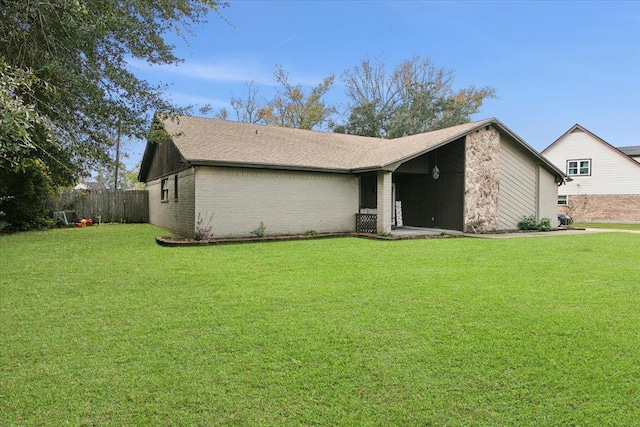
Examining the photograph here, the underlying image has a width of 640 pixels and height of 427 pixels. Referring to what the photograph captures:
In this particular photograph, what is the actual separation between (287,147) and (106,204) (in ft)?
36.6

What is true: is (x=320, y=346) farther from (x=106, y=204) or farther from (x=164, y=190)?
(x=106, y=204)

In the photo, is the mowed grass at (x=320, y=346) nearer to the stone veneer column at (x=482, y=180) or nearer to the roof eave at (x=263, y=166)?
the roof eave at (x=263, y=166)

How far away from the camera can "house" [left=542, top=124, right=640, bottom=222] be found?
1022 inches

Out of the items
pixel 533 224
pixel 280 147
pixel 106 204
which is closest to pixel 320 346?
pixel 280 147

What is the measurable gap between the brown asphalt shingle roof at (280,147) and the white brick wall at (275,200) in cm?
41

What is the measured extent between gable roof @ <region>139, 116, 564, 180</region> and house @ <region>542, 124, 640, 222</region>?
12717 millimetres

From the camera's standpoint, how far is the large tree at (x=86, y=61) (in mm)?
6680

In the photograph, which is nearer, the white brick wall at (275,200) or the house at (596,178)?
the white brick wall at (275,200)

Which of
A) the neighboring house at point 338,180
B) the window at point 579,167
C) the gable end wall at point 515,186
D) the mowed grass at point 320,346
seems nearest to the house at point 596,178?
the window at point 579,167

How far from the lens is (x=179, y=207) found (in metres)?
14.2

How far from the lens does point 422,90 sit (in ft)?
111

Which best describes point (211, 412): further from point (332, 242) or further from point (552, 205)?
point (552, 205)

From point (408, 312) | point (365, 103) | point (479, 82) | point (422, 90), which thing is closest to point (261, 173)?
point (408, 312)

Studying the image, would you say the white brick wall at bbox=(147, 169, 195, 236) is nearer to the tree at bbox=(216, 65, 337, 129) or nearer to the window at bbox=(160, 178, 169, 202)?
the window at bbox=(160, 178, 169, 202)
